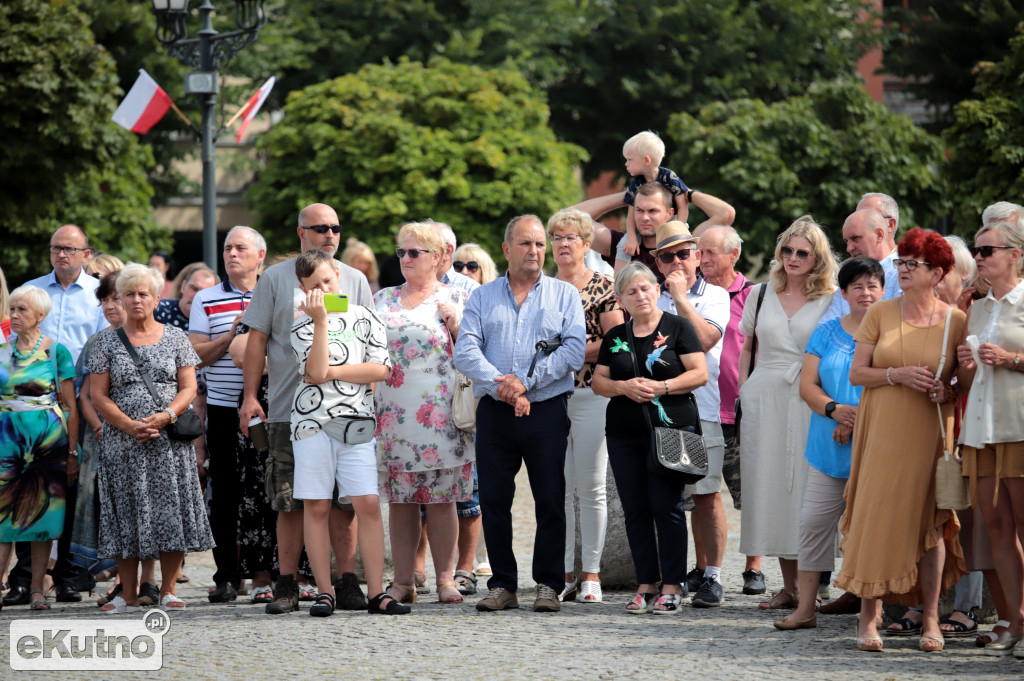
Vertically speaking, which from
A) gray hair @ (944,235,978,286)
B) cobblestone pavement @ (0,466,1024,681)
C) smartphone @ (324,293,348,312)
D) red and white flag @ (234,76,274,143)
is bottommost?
cobblestone pavement @ (0,466,1024,681)

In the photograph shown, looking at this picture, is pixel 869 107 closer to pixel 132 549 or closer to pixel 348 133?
pixel 348 133

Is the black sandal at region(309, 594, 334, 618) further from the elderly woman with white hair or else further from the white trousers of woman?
the white trousers of woman

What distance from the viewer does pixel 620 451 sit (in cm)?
760

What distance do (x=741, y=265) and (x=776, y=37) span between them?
9861 millimetres

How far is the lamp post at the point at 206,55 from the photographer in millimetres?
14922

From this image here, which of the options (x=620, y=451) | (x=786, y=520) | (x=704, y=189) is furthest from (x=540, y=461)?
(x=704, y=189)

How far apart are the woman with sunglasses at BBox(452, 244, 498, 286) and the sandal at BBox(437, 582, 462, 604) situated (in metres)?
2.90

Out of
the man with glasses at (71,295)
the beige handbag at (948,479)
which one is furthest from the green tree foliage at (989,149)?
the man with glasses at (71,295)

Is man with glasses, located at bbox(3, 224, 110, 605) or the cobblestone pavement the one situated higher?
man with glasses, located at bbox(3, 224, 110, 605)

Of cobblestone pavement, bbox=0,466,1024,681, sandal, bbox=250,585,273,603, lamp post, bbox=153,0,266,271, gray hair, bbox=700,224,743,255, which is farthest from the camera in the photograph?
lamp post, bbox=153,0,266,271

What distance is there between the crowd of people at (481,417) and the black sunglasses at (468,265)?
1.98 m

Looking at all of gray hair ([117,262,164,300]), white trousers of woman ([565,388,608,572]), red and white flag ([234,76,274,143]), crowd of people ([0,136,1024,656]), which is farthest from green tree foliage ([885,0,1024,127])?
gray hair ([117,262,164,300])

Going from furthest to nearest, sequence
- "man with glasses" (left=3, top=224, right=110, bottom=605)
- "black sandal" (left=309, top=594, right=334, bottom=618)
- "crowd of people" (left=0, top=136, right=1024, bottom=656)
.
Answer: "man with glasses" (left=3, top=224, right=110, bottom=605) → "black sandal" (left=309, top=594, right=334, bottom=618) → "crowd of people" (left=0, top=136, right=1024, bottom=656)

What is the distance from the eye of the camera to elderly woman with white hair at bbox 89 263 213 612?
7918 mm
